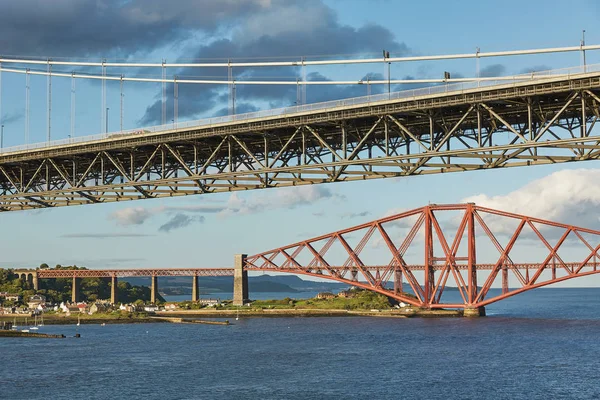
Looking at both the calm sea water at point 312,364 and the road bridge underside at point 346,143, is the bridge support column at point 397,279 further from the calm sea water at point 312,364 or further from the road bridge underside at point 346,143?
the road bridge underside at point 346,143

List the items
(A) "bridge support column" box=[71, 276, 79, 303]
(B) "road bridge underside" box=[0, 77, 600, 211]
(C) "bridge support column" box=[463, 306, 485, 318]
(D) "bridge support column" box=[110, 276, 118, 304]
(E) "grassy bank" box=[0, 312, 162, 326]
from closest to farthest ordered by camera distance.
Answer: (B) "road bridge underside" box=[0, 77, 600, 211] → (C) "bridge support column" box=[463, 306, 485, 318] → (E) "grassy bank" box=[0, 312, 162, 326] → (D) "bridge support column" box=[110, 276, 118, 304] → (A) "bridge support column" box=[71, 276, 79, 303]

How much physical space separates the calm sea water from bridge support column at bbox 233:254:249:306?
58482 millimetres

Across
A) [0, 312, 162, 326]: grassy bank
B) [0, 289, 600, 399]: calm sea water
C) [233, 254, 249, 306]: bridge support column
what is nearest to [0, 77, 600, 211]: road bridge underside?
[0, 289, 600, 399]: calm sea water

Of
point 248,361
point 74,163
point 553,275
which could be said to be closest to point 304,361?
point 248,361

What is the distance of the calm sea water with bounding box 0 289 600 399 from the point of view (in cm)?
5503

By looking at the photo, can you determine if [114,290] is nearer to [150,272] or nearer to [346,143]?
[150,272]

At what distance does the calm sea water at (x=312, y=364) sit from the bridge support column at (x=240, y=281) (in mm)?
58482

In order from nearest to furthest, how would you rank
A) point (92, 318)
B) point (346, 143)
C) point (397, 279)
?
point (346, 143), point (92, 318), point (397, 279)

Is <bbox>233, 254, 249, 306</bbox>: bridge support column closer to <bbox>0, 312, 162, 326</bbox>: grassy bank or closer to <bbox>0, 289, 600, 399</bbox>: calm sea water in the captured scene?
<bbox>0, 312, 162, 326</bbox>: grassy bank

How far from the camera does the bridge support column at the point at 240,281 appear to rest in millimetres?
169875

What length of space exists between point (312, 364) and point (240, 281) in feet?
339

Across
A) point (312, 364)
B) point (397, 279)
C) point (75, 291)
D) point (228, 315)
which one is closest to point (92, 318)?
point (228, 315)

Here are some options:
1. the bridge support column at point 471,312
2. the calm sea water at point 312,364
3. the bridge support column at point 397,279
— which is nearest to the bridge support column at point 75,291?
the bridge support column at point 397,279

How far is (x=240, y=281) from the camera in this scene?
172 metres
